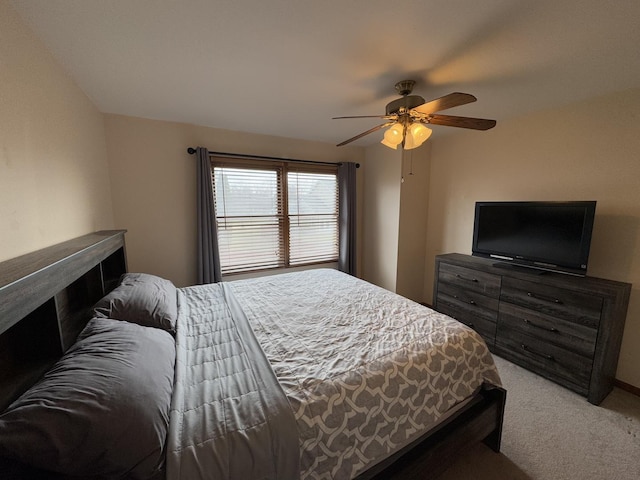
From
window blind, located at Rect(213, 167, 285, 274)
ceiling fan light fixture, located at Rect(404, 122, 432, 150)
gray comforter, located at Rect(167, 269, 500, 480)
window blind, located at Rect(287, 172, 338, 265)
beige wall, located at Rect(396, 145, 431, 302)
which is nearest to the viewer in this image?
gray comforter, located at Rect(167, 269, 500, 480)

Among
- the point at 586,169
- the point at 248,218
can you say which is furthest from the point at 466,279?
the point at 248,218

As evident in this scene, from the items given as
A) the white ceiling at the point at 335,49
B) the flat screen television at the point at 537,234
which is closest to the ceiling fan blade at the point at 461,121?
the white ceiling at the point at 335,49

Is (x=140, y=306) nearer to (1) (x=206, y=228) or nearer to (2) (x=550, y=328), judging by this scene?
(1) (x=206, y=228)

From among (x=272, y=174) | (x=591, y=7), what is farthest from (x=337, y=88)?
(x=272, y=174)

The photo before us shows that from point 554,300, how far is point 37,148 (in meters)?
3.61

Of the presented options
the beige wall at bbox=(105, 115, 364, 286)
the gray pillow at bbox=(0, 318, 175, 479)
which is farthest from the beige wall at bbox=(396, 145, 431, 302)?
the gray pillow at bbox=(0, 318, 175, 479)

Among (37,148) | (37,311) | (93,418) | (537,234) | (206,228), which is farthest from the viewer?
(206,228)

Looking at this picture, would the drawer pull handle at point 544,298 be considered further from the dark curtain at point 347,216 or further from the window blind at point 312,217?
the window blind at point 312,217

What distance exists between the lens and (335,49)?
149 cm

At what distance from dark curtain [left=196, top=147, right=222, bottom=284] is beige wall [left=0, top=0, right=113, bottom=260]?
953 millimetres

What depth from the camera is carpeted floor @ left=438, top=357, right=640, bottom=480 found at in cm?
145

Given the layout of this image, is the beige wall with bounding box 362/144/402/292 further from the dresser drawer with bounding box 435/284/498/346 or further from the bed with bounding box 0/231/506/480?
the bed with bounding box 0/231/506/480

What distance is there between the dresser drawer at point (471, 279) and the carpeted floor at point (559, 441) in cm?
81

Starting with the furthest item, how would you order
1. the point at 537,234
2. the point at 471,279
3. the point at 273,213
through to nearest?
the point at 273,213
the point at 471,279
the point at 537,234
